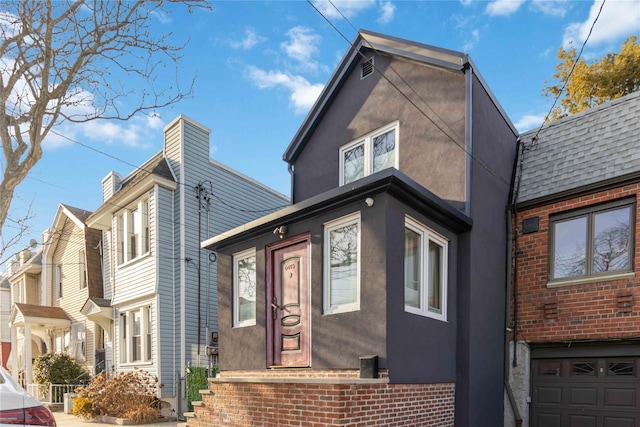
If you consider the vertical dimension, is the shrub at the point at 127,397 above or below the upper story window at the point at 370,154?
below

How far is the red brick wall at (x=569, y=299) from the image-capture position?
6438 mm

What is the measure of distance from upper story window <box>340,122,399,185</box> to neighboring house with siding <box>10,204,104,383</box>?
10509 mm

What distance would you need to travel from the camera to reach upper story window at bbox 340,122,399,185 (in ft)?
27.4

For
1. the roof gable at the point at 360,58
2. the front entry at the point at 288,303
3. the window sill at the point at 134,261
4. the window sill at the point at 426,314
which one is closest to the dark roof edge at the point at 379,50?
the roof gable at the point at 360,58

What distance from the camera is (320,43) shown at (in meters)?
7.62

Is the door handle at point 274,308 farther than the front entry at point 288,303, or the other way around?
the door handle at point 274,308

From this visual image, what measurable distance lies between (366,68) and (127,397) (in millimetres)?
9399

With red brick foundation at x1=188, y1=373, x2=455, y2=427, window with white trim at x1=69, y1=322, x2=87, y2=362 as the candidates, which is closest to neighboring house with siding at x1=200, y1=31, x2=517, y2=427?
red brick foundation at x1=188, y1=373, x2=455, y2=427

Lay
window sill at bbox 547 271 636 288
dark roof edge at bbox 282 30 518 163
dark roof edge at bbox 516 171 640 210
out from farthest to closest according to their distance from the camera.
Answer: dark roof edge at bbox 282 30 518 163
dark roof edge at bbox 516 171 640 210
window sill at bbox 547 271 636 288

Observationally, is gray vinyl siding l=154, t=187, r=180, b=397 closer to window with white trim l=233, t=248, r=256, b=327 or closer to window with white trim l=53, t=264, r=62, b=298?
window with white trim l=233, t=248, r=256, b=327

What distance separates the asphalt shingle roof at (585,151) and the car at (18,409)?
24.7 ft

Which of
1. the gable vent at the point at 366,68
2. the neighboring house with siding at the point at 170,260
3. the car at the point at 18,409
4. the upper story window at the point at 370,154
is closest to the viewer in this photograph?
the car at the point at 18,409

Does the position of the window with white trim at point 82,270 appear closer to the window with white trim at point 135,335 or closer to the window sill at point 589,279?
the window with white trim at point 135,335

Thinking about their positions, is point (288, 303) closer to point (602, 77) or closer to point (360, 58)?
point (360, 58)
